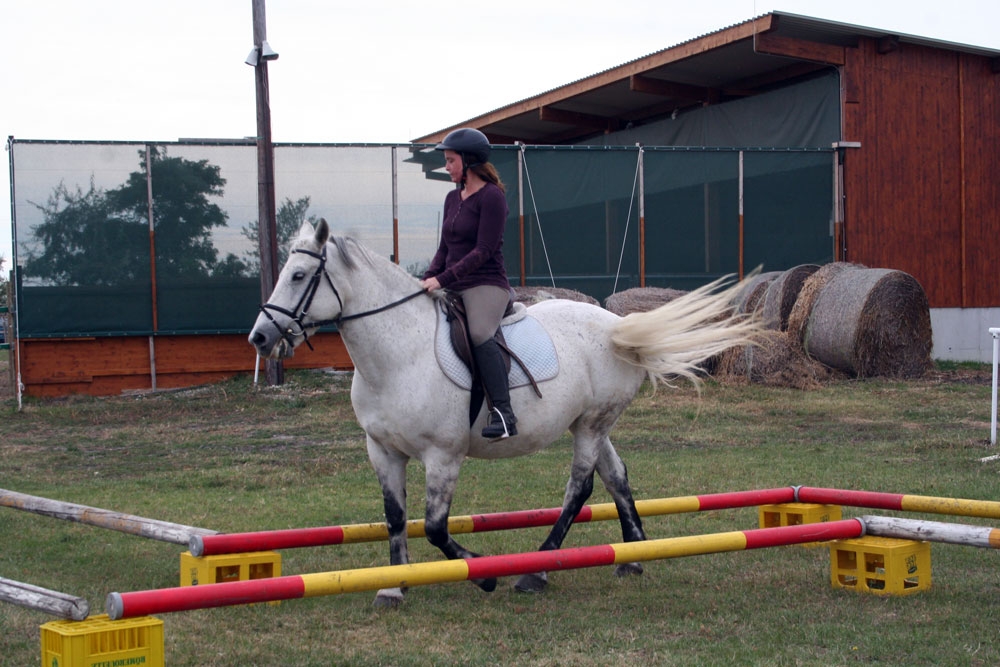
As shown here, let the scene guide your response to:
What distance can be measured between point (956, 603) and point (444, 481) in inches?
106

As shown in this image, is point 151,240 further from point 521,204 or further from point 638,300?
point 638,300

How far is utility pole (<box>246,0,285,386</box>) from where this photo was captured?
1642cm

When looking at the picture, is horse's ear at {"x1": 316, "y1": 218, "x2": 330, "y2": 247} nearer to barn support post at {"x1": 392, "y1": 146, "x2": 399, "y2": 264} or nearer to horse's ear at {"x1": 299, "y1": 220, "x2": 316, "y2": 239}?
horse's ear at {"x1": 299, "y1": 220, "x2": 316, "y2": 239}

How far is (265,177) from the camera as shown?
16.5m

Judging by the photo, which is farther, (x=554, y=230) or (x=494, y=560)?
(x=554, y=230)

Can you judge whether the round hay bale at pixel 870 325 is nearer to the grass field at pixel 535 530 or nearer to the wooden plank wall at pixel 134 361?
the grass field at pixel 535 530

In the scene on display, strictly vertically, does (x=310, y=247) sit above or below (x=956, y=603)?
above

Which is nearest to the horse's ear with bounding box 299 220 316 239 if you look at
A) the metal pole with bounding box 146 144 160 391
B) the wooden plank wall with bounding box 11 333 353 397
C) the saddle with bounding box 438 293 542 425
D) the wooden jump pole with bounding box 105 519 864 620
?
the saddle with bounding box 438 293 542 425

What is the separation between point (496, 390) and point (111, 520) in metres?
2.36

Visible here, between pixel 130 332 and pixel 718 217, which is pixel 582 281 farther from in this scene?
pixel 130 332

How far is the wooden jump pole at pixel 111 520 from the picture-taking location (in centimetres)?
564

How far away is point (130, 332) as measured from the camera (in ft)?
56.3

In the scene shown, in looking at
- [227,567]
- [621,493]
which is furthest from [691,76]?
[227,567]

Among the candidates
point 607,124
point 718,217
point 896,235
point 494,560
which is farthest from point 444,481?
point 607,124
